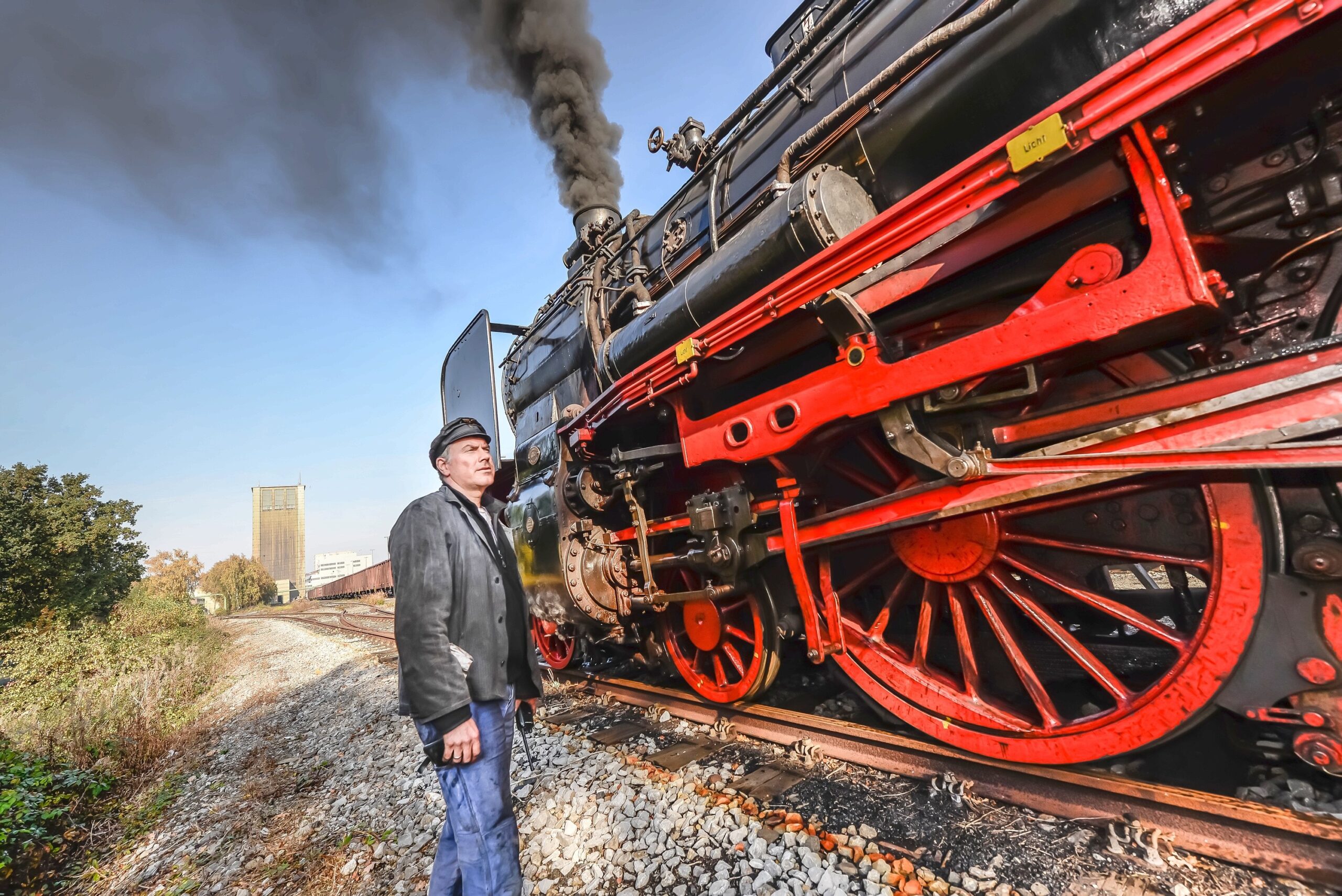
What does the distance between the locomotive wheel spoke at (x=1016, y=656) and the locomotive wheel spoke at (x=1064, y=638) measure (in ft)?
0.27

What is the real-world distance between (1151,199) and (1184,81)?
0.30m

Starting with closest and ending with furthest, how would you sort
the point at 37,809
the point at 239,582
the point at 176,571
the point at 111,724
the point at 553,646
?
the point at 37,809
the point at 111,724
the point at 553,646
the point at 176,571
the point at 239,582

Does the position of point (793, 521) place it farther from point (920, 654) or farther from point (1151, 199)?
point (1151, 199)

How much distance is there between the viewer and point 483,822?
1637mm

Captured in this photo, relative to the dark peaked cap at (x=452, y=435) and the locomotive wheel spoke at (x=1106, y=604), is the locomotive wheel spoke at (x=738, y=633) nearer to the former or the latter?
the locomotive wheel spoke at (x=1106, y=604)

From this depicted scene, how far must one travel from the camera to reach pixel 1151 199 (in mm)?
1550

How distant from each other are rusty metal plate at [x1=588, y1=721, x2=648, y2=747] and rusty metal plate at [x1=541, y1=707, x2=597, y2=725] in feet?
1.33

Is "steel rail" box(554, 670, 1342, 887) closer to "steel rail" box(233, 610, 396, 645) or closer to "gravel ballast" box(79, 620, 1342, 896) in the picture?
"gravel ballast" box(79, 620, 1342, 896)

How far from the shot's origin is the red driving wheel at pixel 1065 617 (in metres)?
1.71

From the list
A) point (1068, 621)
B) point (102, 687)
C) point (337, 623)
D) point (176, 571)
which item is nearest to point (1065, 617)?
point (1068, 621)

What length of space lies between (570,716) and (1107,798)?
3122 millimetres

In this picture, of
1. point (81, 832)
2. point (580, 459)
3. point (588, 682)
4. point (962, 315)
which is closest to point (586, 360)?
point (580, 459)

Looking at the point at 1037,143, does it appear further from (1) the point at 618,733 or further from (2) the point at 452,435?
(1) the point at 618,733

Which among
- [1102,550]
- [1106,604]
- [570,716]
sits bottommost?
[570,716]
